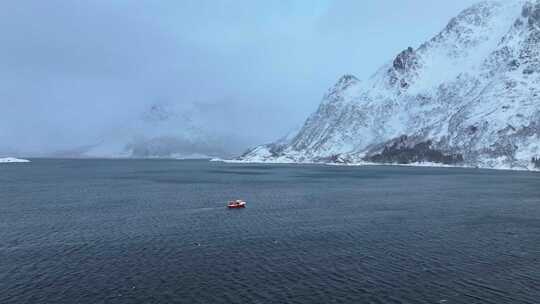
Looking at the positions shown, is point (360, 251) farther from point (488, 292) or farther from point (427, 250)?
point (488, 292)

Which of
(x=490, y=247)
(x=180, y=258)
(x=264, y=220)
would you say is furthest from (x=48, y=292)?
(x=490, y=247)

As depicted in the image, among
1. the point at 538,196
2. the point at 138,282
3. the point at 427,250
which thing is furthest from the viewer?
the point at 538,196

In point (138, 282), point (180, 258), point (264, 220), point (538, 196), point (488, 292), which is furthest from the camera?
point (538, 196)

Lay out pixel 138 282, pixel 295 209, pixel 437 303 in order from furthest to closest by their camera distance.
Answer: pixel 295 209 < pixel 138 282 < pixel 437 303

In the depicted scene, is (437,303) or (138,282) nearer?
(437,303)

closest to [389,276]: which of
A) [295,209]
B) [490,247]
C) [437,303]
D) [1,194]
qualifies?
[437,303]

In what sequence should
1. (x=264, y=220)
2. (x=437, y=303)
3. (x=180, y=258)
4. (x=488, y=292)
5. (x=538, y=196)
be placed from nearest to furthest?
(x=437, y=303) < (x=488, y=292) < (x=180, y=258) < (x=264, y=220) < (x=538, y=196)

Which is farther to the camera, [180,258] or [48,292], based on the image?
Answer: [180,258]

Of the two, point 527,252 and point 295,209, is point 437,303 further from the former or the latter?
point 295,209

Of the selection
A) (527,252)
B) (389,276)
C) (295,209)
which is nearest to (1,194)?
(295,209)
